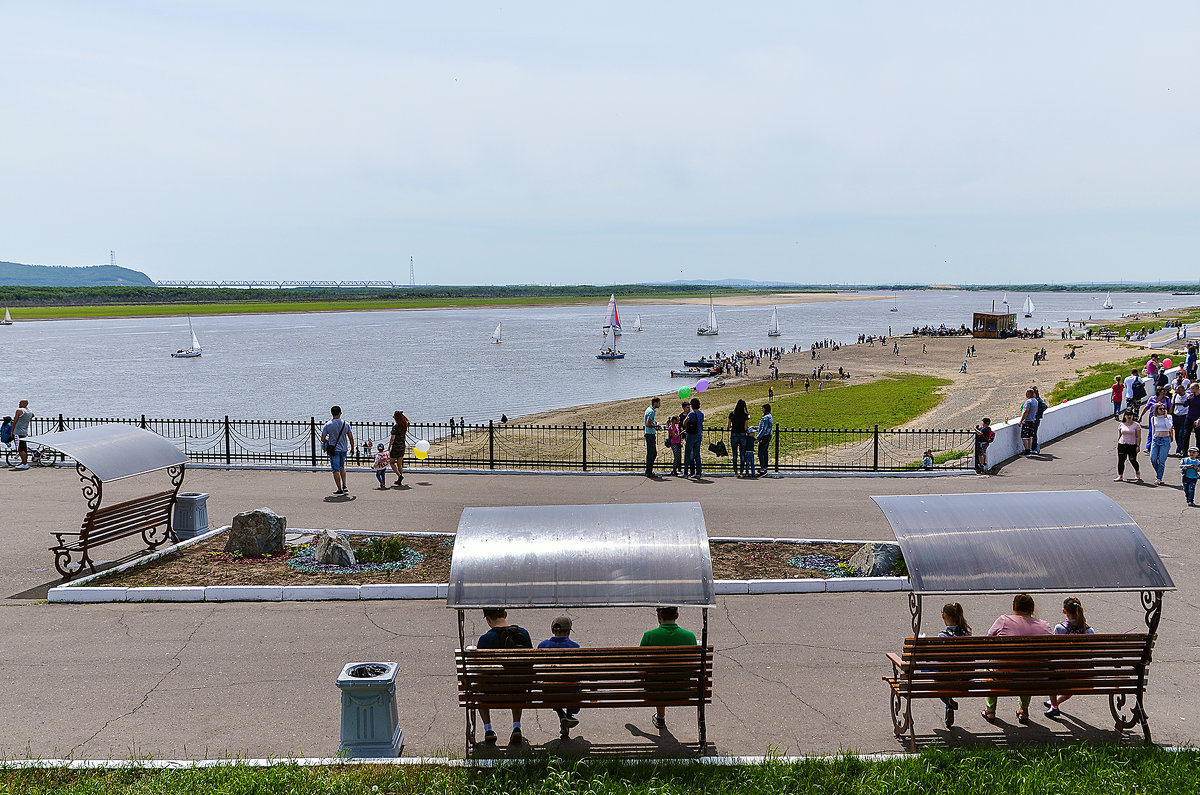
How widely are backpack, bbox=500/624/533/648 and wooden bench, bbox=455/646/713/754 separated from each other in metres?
0.24

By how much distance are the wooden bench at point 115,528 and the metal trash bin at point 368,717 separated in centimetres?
676

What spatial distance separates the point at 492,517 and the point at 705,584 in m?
1.84

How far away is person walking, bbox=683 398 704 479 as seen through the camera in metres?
17.7

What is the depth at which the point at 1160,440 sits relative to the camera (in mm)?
16156

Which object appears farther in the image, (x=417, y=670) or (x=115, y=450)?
(x=115, y=450)

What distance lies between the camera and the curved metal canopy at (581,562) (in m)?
6.29

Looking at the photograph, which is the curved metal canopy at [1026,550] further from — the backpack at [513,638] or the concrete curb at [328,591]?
the concrete curb at [328,591]

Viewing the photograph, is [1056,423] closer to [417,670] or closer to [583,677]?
[417,670]

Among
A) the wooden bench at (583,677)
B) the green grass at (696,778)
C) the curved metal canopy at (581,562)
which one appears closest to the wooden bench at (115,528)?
the green grass at (696,778)

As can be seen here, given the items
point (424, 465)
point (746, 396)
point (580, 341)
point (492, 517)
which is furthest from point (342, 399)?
point (580, 341)

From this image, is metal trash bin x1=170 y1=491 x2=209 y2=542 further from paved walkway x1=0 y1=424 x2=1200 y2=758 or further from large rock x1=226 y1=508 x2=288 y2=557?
paved walkway x1=0 y1=424 x2=1200 y2=758

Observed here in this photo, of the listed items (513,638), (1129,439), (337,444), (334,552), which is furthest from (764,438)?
(513,638)

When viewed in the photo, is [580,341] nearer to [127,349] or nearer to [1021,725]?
[127,349]

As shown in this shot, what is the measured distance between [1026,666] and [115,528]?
11.2m
